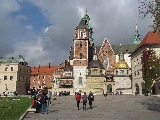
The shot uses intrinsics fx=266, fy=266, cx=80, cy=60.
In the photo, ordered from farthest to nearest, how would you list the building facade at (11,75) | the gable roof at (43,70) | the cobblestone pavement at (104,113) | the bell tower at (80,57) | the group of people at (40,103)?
the gable roof at (43,70) < the bell tower at (80,57) < the building facade at (11,75) < the group of people at (40,103) < the cobblestone pavement at (104,113)

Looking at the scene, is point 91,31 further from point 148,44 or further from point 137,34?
point 148,44

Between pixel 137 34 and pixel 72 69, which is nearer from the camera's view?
pixel 72 69

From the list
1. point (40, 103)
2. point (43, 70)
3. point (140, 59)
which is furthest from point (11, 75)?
point (40, 103)

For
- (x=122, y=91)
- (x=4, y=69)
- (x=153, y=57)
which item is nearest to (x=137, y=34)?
(x=122, y=91)

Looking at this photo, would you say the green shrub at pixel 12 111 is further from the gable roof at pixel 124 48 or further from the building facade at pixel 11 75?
the gable roof at pixel 124 48

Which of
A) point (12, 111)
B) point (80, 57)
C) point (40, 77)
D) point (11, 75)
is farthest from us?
point (40, 77)

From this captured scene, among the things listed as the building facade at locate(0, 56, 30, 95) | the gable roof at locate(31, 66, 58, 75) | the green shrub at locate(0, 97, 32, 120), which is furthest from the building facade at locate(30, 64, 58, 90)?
the green shrub at locate(0, 97, 32, 120)

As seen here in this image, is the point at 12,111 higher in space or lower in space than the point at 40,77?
lower

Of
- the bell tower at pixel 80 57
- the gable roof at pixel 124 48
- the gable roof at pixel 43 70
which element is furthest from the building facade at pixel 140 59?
the gable roof at pixel 43 70

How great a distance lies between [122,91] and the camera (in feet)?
227

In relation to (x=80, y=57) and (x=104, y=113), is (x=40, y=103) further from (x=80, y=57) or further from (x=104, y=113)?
(x=80, y=57)

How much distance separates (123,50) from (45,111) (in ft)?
246

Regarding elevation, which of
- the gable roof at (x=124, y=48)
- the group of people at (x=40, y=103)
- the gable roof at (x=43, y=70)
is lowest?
the group of people at (x=40, y=103)

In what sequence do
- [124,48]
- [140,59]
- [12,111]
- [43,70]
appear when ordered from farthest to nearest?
[43,70] → [124,48] → [140,59] → [12,111]
